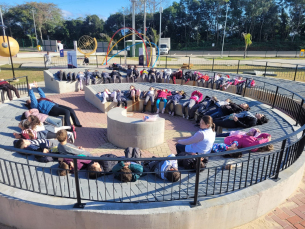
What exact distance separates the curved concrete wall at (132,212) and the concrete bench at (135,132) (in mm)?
3740

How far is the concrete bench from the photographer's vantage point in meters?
7.13

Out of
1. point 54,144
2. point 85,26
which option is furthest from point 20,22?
point 54,144

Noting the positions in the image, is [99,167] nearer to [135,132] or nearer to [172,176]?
[172,176]

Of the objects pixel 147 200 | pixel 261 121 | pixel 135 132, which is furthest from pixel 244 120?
pixel 147 200

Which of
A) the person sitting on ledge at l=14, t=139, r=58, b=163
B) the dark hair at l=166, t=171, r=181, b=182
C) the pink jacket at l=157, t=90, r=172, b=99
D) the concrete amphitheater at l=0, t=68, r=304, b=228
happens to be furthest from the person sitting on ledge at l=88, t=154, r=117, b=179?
the pink jacket at l=157, t=90, r=172, b=99

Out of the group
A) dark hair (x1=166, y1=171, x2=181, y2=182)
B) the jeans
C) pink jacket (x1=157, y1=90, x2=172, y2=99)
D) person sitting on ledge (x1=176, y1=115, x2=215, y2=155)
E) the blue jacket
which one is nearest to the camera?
dark hair (x1=166, y1=171, x2=181, y2=182)

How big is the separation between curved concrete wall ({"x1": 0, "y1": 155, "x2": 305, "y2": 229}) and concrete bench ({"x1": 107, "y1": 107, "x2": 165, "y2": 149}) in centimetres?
374

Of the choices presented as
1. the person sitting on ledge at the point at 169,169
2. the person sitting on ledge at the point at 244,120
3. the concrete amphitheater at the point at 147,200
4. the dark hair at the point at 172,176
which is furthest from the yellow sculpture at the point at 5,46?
the dark hair at the point at 172,176

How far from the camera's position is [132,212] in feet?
10.8

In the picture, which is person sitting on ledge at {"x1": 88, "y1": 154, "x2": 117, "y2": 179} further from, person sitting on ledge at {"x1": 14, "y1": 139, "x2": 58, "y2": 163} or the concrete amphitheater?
person sitting on ledge at {"x1": 14, "y1": 139, "x2": 58, "y2": 163}

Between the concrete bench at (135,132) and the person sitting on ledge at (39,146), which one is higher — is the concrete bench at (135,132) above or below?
below

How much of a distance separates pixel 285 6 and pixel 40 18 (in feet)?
201

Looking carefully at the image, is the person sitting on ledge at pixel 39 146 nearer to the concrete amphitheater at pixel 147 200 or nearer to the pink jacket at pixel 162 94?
the concrete amphitheater at pixel 147 200

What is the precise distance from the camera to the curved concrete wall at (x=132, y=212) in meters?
3.31
